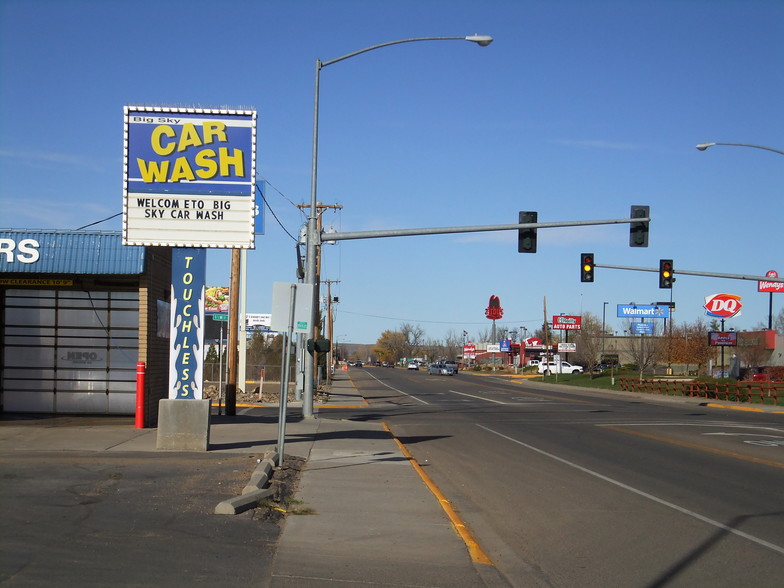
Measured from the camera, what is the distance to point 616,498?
11945 mm

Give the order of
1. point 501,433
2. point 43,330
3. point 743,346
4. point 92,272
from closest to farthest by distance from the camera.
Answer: point 92,272, point 43,330, point 501,433, point 743,346

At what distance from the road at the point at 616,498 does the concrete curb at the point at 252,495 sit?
8.86 feet

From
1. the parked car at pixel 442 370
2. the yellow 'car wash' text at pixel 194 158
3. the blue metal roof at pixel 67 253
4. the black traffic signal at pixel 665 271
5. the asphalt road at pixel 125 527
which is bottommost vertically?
the parked car at pixel 442 370

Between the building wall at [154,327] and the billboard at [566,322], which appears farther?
the billboard at [566,322]

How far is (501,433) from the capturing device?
73.5ft

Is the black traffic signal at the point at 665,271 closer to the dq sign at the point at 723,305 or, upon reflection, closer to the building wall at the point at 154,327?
the building wall at the point at 154,327

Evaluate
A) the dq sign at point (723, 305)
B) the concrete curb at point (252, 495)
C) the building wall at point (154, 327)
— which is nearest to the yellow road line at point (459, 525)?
the concrete curb at point (252, 495)

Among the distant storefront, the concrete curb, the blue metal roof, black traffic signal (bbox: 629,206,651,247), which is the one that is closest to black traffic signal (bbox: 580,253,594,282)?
black traffic signal (bbox: 629,206,651,247)

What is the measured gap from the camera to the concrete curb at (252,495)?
9.27 meters

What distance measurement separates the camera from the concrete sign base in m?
14.6

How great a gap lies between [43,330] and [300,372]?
12029 mm

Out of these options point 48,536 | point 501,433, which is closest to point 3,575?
point 48,536

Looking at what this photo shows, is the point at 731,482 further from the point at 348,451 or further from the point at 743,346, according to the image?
the point at 743,346

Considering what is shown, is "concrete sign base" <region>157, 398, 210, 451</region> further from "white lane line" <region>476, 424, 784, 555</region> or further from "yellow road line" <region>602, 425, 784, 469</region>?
"yellow road line" <region>602, 425, 784, 469</region>
